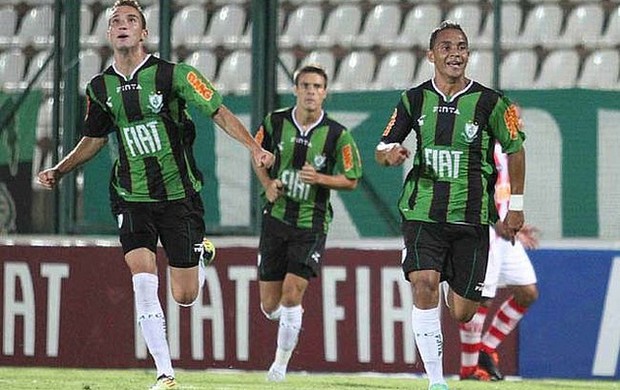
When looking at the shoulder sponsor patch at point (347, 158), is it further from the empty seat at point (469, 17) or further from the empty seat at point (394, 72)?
the empty seat at point (469, 17)

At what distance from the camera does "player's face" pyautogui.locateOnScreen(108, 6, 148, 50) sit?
10.2 metres

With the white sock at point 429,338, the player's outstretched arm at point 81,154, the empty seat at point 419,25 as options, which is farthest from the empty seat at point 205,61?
the white sock at point 429,338

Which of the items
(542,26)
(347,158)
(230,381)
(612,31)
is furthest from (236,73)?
(230,381)

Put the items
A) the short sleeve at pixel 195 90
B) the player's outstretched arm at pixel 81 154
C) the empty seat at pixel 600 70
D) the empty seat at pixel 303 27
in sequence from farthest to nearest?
the empty seat at pixel 303 27 < the empty seat at pixel 600 70 < the player's outstretched arm at pixel 81 154 < the short sleeve at pixel 195 90

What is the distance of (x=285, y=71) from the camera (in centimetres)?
1470

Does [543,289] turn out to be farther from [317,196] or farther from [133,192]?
[133,192]

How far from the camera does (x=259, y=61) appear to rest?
14727mm

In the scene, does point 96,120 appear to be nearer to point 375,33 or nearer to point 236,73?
point 236,73

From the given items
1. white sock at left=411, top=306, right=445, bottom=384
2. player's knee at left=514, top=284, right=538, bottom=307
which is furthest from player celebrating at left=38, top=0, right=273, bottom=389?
player's knee at left=514, top=284, right=538, bottom=307

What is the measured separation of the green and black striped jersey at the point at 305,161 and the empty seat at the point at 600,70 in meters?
2.32

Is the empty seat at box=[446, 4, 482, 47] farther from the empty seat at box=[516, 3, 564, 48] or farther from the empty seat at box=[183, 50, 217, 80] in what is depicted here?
the empty seat at box=[183, 50, 217, 80]

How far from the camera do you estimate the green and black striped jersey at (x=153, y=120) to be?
10.4 metres

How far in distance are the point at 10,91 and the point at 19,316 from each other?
190 cm

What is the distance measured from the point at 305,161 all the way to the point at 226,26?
8.00ft
